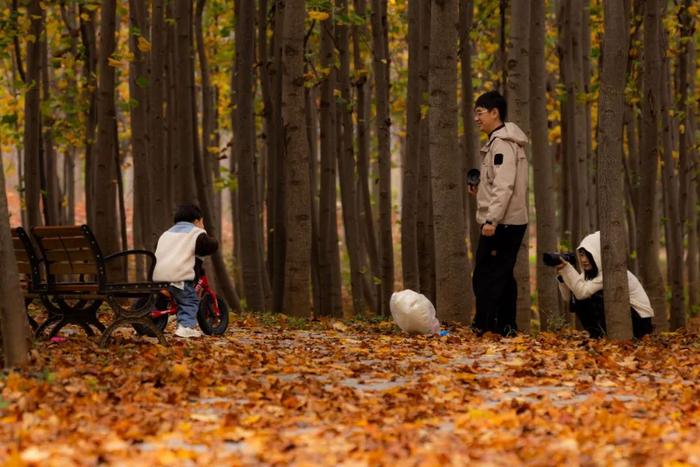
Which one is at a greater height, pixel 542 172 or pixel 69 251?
pixel 542 172

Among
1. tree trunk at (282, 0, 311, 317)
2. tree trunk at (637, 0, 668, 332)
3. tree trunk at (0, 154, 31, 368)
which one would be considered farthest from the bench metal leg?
tree trunk at (637, 0, 668, 332)

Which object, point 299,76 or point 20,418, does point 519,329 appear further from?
point 20,418

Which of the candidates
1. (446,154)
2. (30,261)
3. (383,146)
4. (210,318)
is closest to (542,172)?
(446,154)

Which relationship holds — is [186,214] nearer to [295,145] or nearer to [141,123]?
[295,145]

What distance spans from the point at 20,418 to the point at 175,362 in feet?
7.07

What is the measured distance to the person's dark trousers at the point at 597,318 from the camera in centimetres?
1079

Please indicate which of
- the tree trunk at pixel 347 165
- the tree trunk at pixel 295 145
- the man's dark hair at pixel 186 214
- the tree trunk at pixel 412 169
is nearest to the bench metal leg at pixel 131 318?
the man's dark hair at pixel 186 214

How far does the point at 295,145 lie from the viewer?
12.6 m

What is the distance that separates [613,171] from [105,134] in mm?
7088

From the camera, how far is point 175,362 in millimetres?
8289

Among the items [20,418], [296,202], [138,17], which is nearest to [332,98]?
[138,17]

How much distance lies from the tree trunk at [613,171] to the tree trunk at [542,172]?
9.78 feet

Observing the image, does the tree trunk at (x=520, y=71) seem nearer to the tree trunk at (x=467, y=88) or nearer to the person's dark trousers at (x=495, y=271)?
the person's dark trousers at (x=495, y=271)

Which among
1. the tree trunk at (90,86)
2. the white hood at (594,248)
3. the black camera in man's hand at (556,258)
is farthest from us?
the tree trunk at (90,86)
